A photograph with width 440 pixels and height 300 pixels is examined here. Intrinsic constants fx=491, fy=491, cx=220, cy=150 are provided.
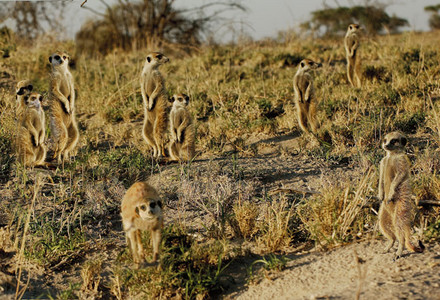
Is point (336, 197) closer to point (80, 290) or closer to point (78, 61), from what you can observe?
point (80, 290)

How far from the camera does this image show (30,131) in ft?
15.6

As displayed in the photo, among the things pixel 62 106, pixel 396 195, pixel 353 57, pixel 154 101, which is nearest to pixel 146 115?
pixel 154 101

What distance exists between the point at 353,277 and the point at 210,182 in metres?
1.91

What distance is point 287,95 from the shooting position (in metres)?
7.09

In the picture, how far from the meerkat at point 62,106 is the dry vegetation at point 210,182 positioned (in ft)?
0.75

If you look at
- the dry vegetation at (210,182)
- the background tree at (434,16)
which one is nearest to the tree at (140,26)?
the dry vegetation at (210,182)

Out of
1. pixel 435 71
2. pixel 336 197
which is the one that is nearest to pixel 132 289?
pixel 336 197

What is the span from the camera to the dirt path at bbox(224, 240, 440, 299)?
251 centimetres

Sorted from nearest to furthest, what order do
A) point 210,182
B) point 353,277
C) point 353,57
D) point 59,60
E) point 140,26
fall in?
point 353,277 < point 210,182 < point 59,60 < point 353,57 < point 140,26

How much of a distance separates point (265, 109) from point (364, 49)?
11.2 feet

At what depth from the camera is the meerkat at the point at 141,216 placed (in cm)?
294

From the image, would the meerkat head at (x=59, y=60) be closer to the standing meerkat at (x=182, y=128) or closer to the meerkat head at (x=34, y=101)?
the meerkat head at (x=34, y=101)

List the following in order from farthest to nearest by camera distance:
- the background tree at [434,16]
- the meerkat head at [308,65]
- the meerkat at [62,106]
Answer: the background tree at [434,16], the meerkat head at [308,65], the meerkat at [62,106]

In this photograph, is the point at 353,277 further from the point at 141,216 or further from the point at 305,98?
the point at 305,98
